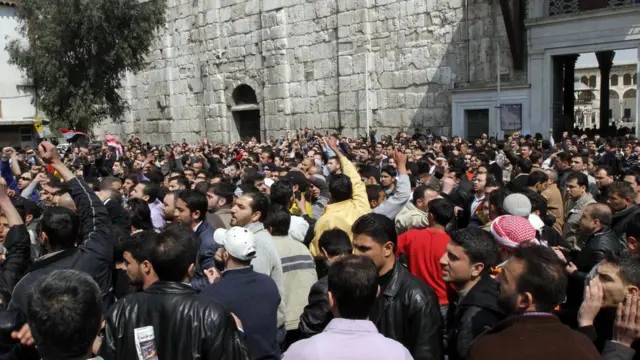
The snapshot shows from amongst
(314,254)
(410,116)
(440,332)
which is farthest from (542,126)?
(440,332)

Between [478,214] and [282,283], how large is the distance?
2.85 meters

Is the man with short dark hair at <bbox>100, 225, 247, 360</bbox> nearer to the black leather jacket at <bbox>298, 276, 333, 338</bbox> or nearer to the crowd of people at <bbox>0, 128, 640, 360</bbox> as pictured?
the crowd of people at <bbox>0, 128, 640, 360</bbox>

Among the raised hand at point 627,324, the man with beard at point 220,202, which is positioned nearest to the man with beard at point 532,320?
the raised hand at point 627,324

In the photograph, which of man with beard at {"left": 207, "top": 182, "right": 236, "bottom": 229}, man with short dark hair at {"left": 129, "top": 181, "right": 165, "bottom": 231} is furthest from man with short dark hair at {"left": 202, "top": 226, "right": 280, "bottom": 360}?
man with short dark hair at {"left": 129, "top": 181, "right": 165, "bottom": 231}

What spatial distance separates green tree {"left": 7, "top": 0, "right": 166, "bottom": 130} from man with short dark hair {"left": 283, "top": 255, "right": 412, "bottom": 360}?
2241 cm

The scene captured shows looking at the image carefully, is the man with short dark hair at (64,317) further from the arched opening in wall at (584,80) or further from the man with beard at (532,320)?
the arched opening in wall at (584,80)

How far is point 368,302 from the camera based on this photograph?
2.68 m

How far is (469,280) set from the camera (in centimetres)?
351

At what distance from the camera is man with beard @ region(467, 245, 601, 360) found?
242 centimetres

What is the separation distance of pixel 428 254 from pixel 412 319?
4.09 feet

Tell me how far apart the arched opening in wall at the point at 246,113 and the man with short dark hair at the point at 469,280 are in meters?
24.7

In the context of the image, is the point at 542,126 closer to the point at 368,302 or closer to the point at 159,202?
the point at 159,202

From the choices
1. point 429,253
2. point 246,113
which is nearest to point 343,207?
point 429,253

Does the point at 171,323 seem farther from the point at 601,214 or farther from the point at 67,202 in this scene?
the point at 601,214
